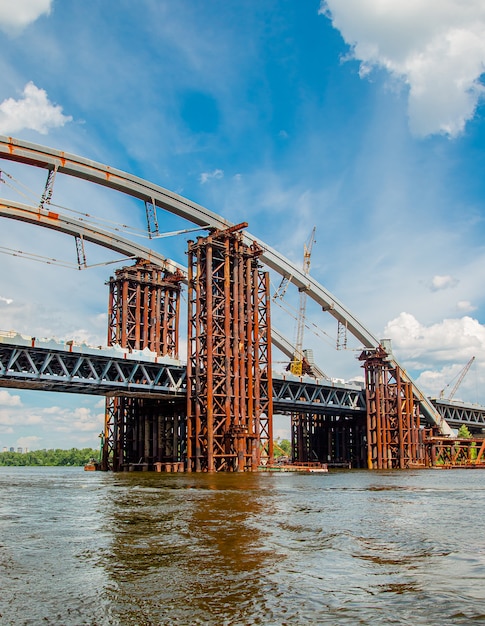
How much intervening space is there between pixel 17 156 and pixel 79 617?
2455 inches

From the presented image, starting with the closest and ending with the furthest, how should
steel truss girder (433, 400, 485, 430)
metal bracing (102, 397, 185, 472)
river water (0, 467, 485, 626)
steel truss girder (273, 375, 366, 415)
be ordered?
river water (0, 467, 485, 626)
metal bracing (102, 397, 185, 472)
steel truss girder (273, 375, 366, 415)
steel truss girder (433, 400, 485, 430)

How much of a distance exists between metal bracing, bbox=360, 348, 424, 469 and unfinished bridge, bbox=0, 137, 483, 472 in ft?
0.98

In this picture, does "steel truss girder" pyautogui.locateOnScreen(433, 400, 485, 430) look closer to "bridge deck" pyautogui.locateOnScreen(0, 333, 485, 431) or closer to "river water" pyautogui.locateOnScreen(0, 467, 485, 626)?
"bridge deck" pyautogui.locateOnScreen(0, 333, 485, 431)

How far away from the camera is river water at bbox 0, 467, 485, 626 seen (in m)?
9.08

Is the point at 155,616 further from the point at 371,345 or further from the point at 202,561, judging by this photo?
the point at 371,345

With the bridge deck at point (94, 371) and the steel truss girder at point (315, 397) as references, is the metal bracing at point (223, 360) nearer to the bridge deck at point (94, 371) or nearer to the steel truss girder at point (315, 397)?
the bridge deck at point (94, 371)

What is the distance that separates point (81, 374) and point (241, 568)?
218 ft

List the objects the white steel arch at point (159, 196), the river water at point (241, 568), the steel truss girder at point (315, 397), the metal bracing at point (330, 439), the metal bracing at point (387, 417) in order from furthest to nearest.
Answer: the metal bracing at point (330, 439) → the metal bracing at point (387, 417) → the steel truss girder at point (315, 397) → the white steel arch at point (159, 196) → the river water at point (241, 568)

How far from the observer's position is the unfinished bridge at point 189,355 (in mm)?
71188

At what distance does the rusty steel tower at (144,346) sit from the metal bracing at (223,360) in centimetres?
1258

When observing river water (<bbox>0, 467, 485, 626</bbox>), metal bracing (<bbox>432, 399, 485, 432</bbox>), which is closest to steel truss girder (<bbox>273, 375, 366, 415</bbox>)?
metal bracing (<bbox>432, 399, 485, 432</bbox>)

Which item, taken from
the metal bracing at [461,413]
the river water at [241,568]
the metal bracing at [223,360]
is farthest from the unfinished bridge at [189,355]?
the river water at [241,568]

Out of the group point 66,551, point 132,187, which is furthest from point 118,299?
point 66,551

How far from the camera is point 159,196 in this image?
248 ft
